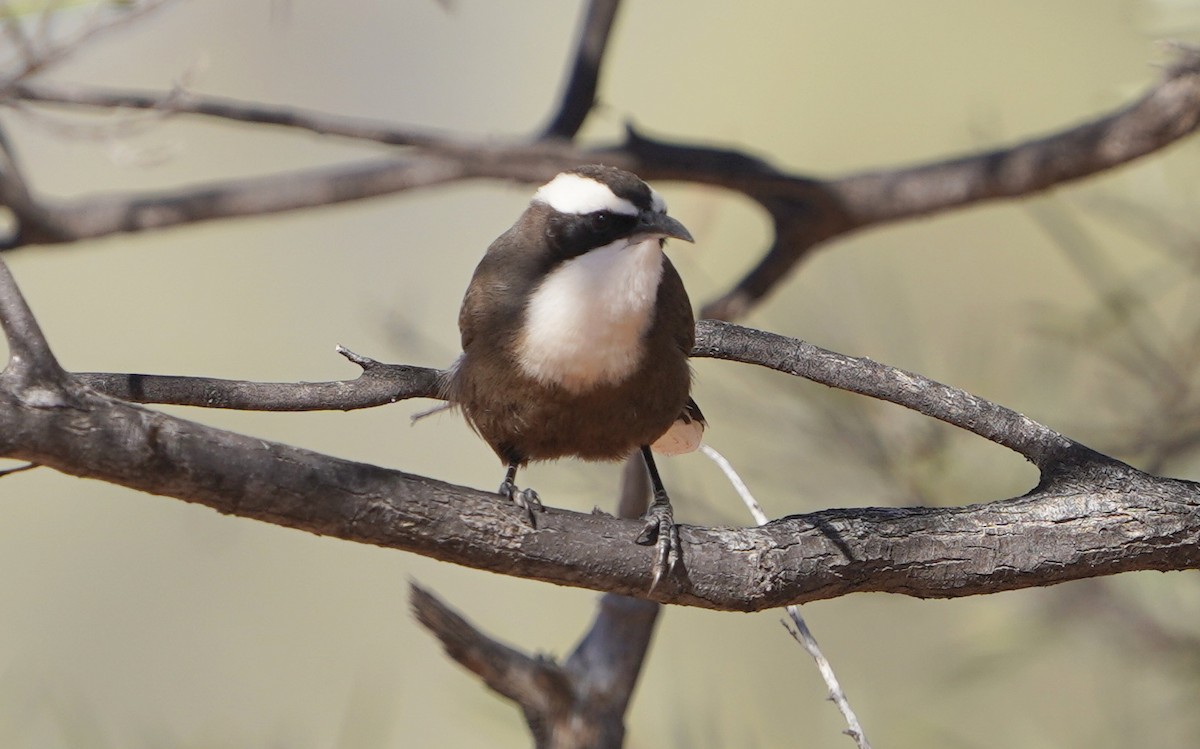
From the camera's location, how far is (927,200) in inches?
118

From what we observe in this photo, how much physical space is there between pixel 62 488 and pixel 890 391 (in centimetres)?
428

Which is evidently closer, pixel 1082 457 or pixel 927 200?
pixel 1082 457

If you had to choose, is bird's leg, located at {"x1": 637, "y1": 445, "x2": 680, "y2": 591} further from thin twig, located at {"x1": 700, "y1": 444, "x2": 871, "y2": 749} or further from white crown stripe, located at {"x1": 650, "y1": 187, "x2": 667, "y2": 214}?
white crown stripe, located at {"x1": 650, "y1": 187, "x2": 667, "y2": 214}

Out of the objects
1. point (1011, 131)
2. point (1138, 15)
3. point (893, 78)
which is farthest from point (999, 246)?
point (1138, 15)

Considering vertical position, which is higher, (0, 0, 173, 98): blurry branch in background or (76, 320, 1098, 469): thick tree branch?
(0, 0, 173, 98): blurry branch in background

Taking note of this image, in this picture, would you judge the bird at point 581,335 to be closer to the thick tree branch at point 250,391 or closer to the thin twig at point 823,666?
the thin twig at point 823,666

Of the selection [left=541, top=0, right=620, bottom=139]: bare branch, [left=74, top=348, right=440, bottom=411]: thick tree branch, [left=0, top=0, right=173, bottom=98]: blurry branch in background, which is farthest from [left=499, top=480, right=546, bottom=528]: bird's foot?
[left=541, top=0, right=620, bottom=139]: bare branch

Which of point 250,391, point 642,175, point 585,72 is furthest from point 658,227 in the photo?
point 585,72

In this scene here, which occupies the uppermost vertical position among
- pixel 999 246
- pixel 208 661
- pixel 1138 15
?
pixel 1138 15

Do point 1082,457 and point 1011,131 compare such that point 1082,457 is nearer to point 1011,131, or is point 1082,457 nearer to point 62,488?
point 1011,131

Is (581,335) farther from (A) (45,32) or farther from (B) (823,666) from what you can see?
(A) (45,32)

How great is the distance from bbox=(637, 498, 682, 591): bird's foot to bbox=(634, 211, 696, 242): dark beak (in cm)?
43

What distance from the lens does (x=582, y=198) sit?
1798mm

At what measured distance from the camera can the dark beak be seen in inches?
68.4
